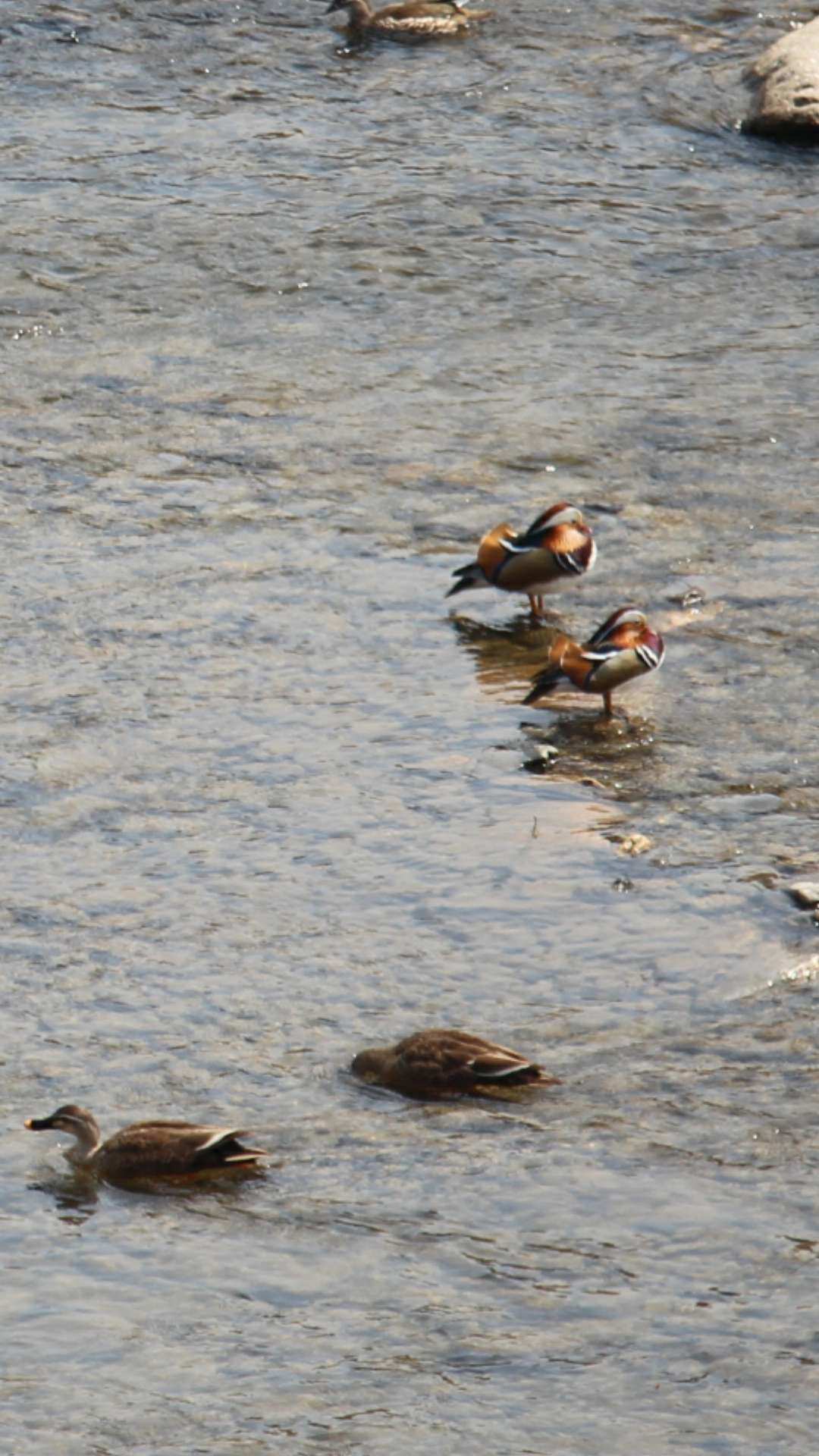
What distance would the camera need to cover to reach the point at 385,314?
49.9 feet

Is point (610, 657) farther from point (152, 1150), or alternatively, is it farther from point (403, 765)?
point (152, 1150)

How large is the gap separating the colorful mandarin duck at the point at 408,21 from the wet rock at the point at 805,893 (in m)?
12.6

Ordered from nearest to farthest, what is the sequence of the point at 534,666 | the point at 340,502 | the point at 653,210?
the point at 534,666, the point at 340,502, the point at 653,210

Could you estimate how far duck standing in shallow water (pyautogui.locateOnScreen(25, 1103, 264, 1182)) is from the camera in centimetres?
748

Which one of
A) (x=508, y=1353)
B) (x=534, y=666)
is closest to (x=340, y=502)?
(x=534, y=666)

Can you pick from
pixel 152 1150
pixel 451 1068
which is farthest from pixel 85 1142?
pixel 451 1068

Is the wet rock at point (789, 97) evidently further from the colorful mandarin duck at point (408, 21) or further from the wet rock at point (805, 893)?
the wet rock at point (805, 893)

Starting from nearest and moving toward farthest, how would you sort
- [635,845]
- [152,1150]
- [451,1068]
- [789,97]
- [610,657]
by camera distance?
[152,1150] < [451,1068] < [635,845] < [610,657] < [789,97]

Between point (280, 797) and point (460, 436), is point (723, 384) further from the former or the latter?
point (280, 797)

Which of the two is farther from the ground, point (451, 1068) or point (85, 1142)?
point (451, 1068)

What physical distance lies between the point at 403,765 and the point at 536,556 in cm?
155

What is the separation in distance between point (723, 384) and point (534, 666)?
340 cm

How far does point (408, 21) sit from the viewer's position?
20.0 metres

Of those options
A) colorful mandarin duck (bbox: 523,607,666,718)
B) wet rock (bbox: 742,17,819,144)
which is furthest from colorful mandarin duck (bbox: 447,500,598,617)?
wet rock (bbox: 742,17,819,144)
